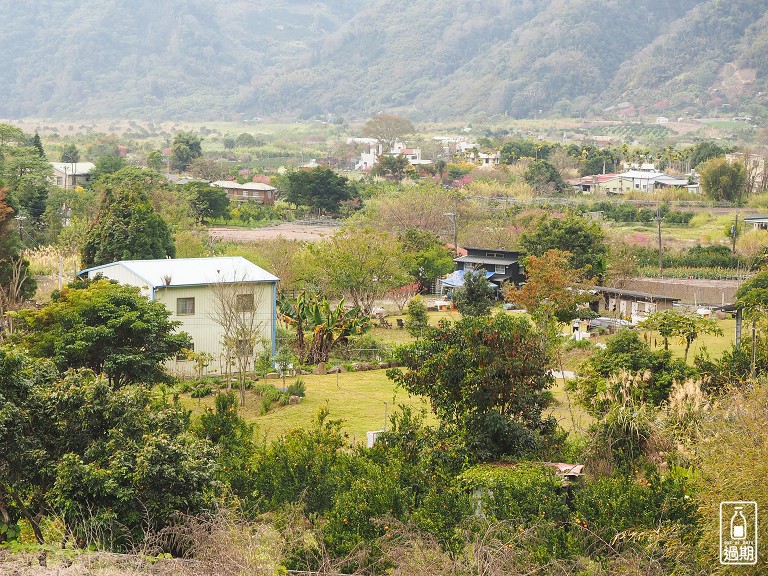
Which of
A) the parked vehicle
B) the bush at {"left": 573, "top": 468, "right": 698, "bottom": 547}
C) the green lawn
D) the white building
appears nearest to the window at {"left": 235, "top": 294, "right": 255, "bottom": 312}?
the green lawn

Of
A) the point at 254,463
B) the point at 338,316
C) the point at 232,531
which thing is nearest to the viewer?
the point at 232,531

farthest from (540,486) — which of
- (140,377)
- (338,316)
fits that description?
(338,316)

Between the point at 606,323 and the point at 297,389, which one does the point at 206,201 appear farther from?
the point at 297,389

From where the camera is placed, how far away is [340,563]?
1059 cm

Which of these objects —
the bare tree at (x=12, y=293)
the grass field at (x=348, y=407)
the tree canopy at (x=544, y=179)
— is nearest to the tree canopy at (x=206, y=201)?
the tree canopy at (x=544, y=179)

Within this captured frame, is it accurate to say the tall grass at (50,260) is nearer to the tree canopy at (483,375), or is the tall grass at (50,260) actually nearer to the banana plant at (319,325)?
the banana plant at (319,325)

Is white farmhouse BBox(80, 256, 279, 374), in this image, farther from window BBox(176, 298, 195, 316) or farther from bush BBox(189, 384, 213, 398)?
bush BBox(189, 384, 213, 398)

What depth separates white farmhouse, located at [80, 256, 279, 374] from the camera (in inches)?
887

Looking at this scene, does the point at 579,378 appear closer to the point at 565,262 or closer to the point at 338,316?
the point at 338,316

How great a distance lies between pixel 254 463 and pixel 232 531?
332 centimetres

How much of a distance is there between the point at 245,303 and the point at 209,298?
76 cm

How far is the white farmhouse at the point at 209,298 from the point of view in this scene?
22531 mm

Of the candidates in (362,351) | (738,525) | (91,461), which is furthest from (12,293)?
(738,525)

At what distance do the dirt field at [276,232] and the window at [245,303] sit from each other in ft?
74.6
